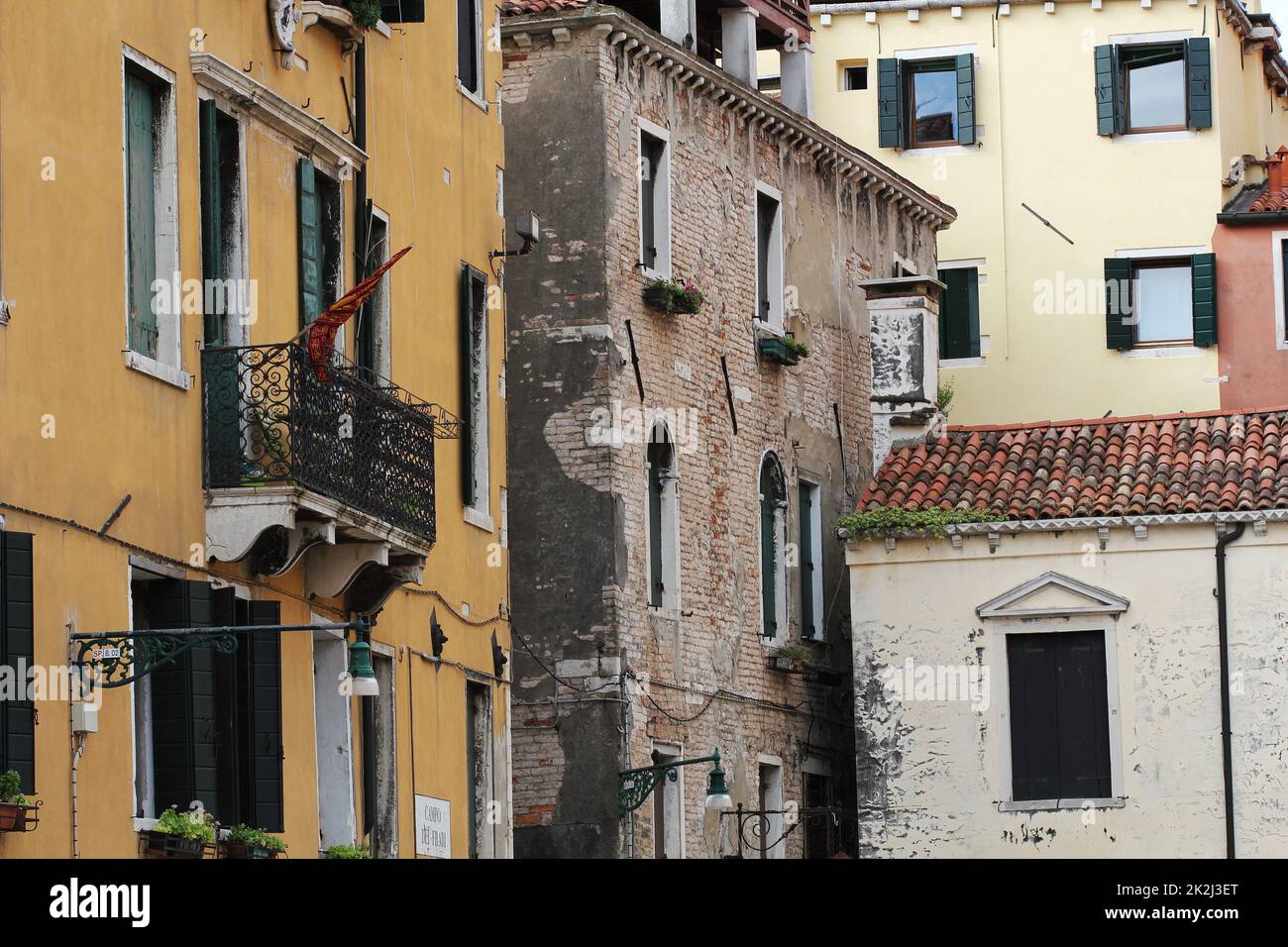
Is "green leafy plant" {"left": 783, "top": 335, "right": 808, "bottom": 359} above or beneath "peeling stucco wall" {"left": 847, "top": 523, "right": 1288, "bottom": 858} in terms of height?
above

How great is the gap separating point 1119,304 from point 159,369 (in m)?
23.7

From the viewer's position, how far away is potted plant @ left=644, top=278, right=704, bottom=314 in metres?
26.7

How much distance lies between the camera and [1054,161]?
126 feet

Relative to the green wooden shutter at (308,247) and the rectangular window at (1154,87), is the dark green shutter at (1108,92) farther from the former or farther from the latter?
the green wooden shutter at (308,247)

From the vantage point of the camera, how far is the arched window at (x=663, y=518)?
1049 inches

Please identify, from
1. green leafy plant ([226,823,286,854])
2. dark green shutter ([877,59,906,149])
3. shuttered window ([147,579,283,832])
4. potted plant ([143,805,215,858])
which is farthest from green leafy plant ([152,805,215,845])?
dark green shutter ([877,59,906,149])

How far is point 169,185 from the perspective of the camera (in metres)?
16.6

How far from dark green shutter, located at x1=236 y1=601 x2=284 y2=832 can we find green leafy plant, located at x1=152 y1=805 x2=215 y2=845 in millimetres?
900

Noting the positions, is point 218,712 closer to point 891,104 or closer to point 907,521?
point 907,521

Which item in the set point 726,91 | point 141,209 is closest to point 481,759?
point 141,209

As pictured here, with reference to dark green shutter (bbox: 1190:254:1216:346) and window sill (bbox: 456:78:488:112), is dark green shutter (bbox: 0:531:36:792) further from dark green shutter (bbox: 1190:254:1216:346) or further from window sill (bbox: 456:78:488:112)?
dark green shutter (bbox: 1190:254:1216:346)

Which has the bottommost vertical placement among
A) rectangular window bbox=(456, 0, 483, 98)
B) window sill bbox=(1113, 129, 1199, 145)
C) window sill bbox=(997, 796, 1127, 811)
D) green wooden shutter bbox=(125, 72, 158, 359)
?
window sill bbox=(997, 796, 1127, 811)

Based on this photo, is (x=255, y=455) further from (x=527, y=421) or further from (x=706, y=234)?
(x=706, y=234)

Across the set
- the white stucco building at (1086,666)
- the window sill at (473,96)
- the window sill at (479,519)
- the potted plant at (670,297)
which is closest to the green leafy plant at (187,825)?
the window sill at (479,519)
